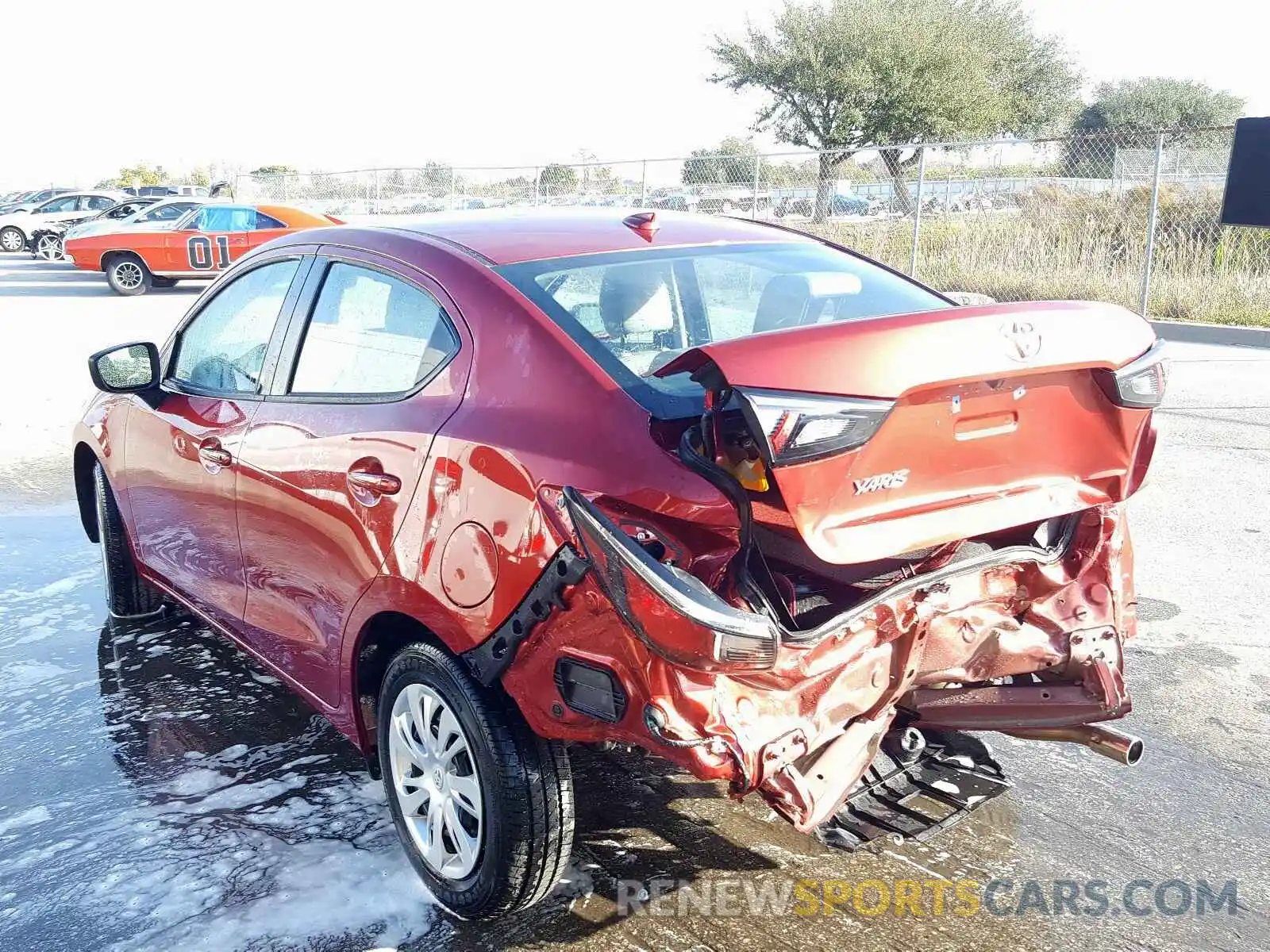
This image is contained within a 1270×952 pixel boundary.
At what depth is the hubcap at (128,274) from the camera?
67.3 ft

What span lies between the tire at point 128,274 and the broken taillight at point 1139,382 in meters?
20.7

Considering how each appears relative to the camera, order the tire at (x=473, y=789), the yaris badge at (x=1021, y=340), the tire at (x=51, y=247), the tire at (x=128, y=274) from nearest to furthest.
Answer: the yaris badge at (x=1021, y=340) → the tire at (x=473, y=789) → the tire at (x=128, y=274) → the tire at (x=51, y=247)

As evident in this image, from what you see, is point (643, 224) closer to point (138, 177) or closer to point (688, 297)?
point (688, 297)

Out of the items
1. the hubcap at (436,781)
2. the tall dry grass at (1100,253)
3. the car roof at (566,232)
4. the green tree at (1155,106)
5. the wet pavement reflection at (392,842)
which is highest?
the green tree at (1155,106)

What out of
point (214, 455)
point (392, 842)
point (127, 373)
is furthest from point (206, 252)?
point (392, 842)

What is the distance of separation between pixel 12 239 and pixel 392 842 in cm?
3402

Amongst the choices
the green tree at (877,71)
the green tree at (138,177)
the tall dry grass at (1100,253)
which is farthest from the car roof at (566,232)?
the green tree at (138,177)

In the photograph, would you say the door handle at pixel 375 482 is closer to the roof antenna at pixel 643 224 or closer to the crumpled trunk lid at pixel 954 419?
the crumpled trunk lid at pixel 954 419

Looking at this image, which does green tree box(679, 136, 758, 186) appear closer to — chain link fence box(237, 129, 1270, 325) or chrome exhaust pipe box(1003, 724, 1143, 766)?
chain link fence box(237, 129, 1270, 325)

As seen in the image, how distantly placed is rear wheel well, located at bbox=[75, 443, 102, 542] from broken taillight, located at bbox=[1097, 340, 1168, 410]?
4.24 meters

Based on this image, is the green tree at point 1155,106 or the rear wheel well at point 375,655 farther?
the green tree at point 1155,106

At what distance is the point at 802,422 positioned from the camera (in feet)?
7.58

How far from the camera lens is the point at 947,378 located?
243 cm

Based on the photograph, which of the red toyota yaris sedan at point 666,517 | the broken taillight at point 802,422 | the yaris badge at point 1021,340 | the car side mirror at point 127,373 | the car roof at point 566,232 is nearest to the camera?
the broken taillight at point 802,422
